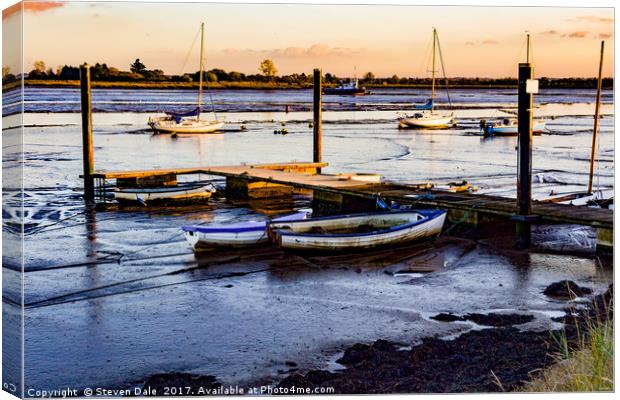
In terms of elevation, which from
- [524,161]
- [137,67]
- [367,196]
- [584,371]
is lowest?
[584,371]

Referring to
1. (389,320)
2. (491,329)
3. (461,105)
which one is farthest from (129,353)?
(461,105)

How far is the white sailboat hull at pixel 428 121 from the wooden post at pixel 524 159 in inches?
1010

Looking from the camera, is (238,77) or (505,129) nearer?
(238,77)

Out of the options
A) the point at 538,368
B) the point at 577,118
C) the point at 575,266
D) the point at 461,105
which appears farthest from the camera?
the point at 461,105

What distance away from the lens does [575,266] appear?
1186cm

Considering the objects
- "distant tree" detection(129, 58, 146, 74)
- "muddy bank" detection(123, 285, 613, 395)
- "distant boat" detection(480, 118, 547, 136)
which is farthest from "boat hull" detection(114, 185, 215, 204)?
"distant boat" detection(480, 118, 547, 136)

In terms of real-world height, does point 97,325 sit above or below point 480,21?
below

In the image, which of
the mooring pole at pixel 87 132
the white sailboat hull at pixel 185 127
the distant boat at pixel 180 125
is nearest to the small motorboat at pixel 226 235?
the mooring pole at pixel 87 132

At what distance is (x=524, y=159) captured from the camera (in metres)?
12.3

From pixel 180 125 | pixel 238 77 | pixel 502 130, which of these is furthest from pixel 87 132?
pixel 502 130

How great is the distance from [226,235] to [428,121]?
26.2 m

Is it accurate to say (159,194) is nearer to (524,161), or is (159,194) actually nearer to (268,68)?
(268,68)

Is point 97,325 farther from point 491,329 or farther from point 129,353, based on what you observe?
point 491,329

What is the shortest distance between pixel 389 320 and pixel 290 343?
1194mm
